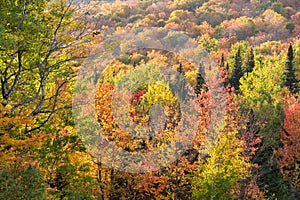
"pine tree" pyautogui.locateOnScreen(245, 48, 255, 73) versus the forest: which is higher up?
the forest

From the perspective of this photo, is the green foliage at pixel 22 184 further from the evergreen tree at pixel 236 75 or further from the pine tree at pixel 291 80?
the evergreen tree at pixel 236 75

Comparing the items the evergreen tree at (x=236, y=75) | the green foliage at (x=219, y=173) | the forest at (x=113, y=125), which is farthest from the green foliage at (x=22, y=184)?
the evergreen tree at (x=236, y=75)

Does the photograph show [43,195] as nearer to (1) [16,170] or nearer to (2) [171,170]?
(1) [16,170]

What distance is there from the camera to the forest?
10.9 m

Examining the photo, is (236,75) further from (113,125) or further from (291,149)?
(113,125)

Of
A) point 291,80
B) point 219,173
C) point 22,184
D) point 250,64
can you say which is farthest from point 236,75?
point 22,184

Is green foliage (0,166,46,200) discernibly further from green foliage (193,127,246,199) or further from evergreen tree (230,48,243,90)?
evergreen tree (230,48,243,90)

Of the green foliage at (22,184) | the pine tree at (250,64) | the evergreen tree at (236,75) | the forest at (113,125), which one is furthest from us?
the pine tree at (250,64)

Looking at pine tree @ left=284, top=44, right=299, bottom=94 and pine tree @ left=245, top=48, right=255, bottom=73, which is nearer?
pine tree @ left=284, top=44, right=299, bottom=94

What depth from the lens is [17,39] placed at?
1002 cm

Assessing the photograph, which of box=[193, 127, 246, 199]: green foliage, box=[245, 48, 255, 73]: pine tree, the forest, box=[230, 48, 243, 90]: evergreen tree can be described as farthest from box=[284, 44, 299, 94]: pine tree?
box=[193, 127, 246, 199]: green foliage

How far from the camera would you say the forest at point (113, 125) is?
10852 millimetres

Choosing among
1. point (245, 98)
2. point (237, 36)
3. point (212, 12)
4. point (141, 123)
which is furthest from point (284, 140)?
point (212, 12)

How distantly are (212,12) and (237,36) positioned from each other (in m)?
22.6
